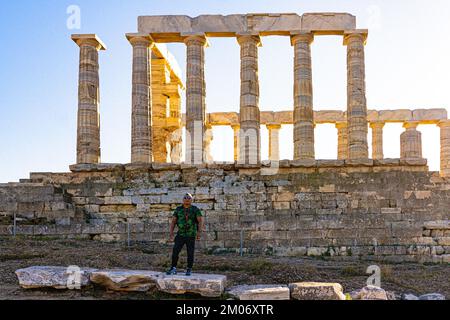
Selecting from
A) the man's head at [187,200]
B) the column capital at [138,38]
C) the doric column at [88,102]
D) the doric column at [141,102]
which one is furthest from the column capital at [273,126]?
the man's head at [187,200]

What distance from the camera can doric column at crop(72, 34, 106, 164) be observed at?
1043 inches

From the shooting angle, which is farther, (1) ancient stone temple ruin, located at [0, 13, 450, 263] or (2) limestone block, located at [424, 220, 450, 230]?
(2) limestone block, located at [424, 220, 450, 230]

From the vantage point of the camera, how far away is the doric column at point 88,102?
26.5m

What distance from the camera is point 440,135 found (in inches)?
1542

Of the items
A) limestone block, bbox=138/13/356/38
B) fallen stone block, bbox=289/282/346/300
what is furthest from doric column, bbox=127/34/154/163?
fallen stone block, bbox=289/282/346/300

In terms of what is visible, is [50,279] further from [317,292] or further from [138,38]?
[138,38]

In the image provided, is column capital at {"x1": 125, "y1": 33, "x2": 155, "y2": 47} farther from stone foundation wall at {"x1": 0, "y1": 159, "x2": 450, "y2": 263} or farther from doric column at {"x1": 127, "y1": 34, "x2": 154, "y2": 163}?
stone foundation wall at {"x1": 0, "y1": 159, "x2": 450, "y2": 263}

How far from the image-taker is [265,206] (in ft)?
72.4

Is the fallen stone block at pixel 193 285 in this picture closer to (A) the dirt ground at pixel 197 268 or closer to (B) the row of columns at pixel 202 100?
(A) the dirt ground at pixel 197 268

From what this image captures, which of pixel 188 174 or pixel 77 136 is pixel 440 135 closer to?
pixel 188 174

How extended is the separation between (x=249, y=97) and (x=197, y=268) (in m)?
14.3

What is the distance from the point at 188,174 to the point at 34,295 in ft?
43.2
